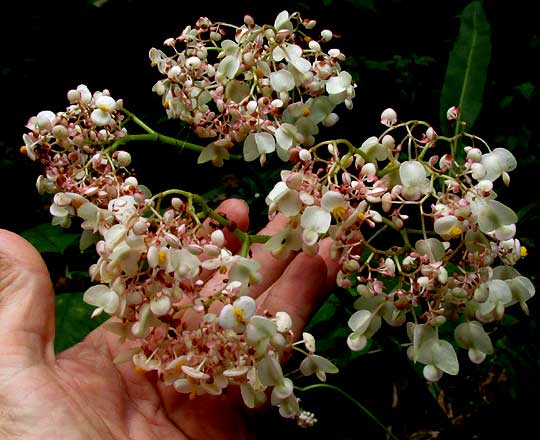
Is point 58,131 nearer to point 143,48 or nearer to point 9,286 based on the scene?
point 9,286

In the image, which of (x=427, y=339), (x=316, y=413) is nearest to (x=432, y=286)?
(x=427, y=339)

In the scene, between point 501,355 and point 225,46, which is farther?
point 501,355

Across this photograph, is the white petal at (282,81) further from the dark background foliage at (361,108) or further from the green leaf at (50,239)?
the green leaf at (50,239)

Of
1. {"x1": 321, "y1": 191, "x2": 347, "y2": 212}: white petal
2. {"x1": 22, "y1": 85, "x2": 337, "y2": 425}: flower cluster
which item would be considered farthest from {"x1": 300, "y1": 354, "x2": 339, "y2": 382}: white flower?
{"x1": 321, "y1": 191, "x2": 347, "y2": 212}: white petal

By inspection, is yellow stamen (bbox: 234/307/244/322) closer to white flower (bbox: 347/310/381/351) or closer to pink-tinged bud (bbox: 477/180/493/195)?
white flower (bbox: 347/310/381/351)

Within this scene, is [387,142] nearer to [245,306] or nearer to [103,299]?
[245,306]

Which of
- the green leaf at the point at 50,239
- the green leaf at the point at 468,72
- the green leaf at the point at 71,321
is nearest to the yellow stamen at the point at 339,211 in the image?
the green leaf at the point at 468,72
